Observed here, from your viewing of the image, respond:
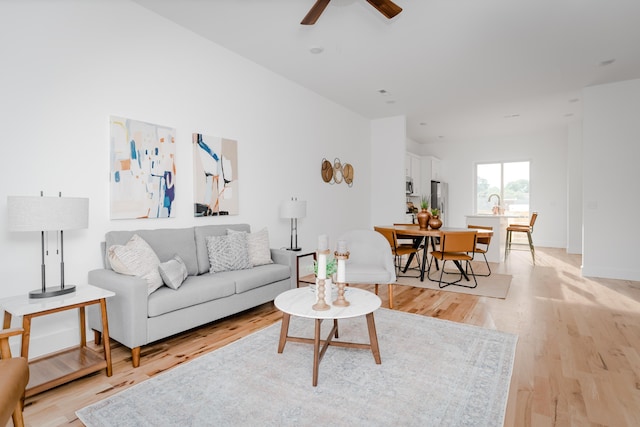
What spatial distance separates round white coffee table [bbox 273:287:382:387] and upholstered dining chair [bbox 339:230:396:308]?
0.79 metres

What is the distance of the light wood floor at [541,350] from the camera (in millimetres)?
1896

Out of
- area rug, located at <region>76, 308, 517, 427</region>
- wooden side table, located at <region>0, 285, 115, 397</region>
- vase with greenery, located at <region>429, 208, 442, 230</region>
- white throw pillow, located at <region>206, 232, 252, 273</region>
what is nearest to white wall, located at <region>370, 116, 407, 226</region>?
vase with greenery, located at <region>429, 208, 442, 230</region>

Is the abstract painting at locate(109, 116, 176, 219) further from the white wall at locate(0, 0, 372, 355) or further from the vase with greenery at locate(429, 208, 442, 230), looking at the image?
the vase with greenery at locate(429, 208, 442, 230)

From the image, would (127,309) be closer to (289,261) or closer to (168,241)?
(168,241)

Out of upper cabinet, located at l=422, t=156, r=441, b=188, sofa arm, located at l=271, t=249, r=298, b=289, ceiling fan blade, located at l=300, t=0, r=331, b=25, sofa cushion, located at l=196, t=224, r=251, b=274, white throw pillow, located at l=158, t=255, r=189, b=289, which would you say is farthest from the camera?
upper cabinet, located at l=422, t=156, r=441, b=188

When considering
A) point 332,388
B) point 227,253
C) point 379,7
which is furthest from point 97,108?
point 332,388

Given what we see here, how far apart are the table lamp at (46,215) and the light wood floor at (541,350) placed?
719 millimetres

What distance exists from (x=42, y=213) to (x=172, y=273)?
0.97 metres

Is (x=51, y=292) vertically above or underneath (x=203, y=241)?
underneath

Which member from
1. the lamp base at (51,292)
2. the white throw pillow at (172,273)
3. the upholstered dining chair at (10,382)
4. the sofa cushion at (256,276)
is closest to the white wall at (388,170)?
the sofa cushion at (256,276)

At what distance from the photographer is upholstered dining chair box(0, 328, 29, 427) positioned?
128 centimetres

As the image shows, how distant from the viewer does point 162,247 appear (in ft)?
10.1

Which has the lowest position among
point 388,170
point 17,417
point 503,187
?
point 17,417

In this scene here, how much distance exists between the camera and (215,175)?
3844mm
